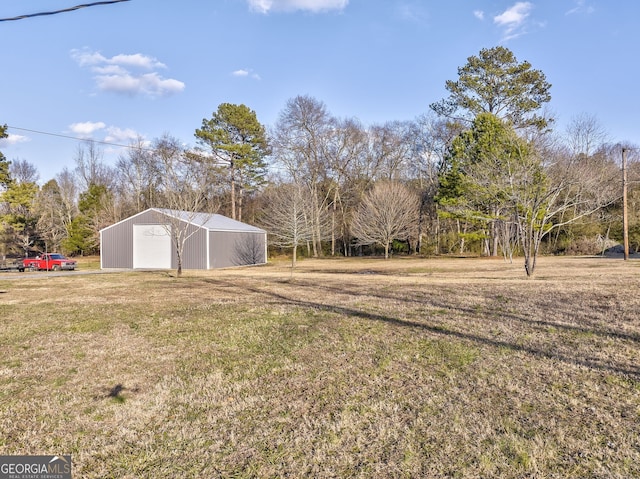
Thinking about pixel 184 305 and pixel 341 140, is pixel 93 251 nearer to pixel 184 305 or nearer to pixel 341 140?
pixel 341 140

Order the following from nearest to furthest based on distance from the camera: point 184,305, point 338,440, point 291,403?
point 338,440, point 291,403, point 184,305

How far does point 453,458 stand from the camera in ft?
8.91

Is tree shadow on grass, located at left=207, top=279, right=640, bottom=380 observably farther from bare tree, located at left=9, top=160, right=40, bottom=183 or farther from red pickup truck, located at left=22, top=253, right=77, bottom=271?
bare tree, located at left=9, top=160, right=40, bottom=183

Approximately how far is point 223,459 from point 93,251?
42.1m

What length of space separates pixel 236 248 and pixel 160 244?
466cm

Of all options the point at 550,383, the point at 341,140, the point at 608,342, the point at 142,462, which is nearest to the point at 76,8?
the point at 142,462

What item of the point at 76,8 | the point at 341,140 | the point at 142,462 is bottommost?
the point at 142,462

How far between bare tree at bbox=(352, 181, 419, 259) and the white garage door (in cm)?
1432

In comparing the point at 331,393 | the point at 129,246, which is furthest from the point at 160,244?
the point at 331,393

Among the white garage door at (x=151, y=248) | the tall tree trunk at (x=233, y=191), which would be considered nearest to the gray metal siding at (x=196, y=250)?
the white garage door at (x=151, y=248)

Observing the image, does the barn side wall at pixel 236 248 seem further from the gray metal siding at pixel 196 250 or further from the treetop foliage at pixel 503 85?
the treetop foliage at pixel 503 85

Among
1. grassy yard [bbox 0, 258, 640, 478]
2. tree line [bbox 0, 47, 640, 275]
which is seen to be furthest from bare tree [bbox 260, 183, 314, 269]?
grassy yard [bbox 0, 258, 640, 478]

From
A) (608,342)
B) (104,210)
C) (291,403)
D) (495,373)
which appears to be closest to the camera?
(291,403)

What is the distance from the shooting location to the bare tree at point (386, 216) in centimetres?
3131
